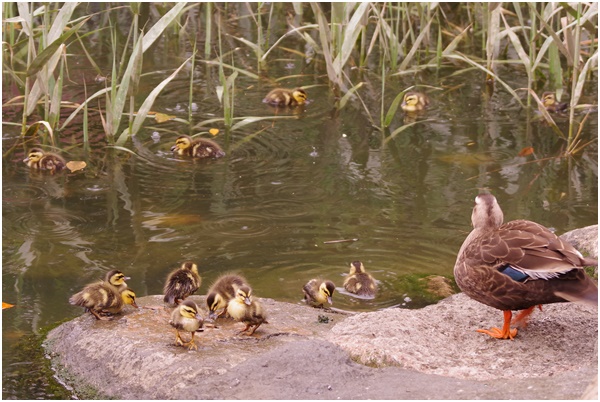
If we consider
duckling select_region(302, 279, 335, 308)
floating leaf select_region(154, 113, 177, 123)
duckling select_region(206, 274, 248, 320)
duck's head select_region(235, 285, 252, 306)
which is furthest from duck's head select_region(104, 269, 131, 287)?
floating leaf select_region(154, 113, 177, 123)

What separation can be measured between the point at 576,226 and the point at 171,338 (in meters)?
3.42

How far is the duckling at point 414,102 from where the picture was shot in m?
9.29

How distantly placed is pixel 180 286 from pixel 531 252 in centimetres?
194

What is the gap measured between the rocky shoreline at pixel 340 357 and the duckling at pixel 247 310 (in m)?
0.08

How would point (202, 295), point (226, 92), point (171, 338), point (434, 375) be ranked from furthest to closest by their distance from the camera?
point (226, 92)
point (202, 295)
point (171, 338)
point (434, 375)

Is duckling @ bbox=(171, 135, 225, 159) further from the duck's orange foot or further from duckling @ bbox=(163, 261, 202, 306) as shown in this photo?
the duck's orange foot

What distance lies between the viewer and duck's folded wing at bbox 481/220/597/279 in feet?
14.3

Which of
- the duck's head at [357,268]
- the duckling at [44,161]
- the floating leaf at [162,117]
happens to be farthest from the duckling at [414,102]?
the duck's head at [357,268]

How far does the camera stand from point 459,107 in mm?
9406

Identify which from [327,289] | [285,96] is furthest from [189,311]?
[285,96]

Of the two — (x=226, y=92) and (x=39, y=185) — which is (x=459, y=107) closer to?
(x=226, y=92)

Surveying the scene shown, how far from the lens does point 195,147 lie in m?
8.05

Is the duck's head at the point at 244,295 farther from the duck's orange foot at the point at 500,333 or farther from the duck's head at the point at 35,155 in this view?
the duck's head at the point at 35,155

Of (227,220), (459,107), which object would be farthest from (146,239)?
(459,107)
